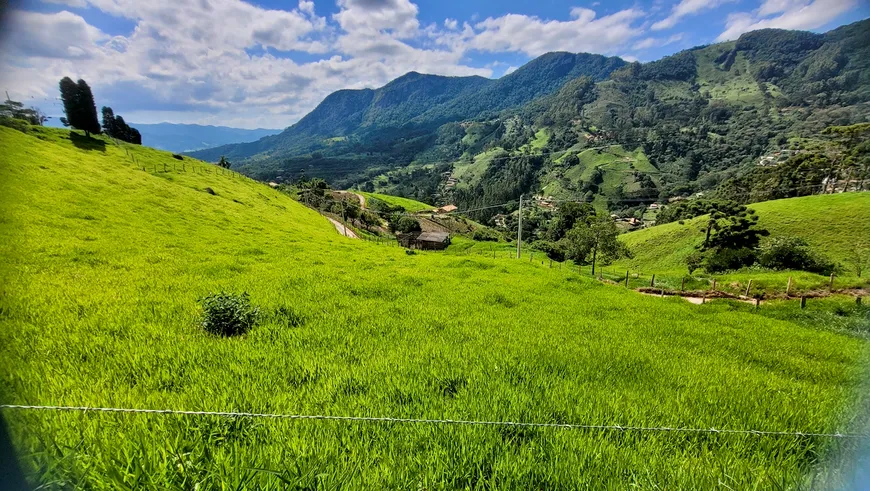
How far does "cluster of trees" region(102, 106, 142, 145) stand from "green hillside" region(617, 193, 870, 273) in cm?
8416

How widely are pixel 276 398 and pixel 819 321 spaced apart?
80.2ft

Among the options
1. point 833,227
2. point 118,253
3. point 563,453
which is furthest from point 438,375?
point 833,227

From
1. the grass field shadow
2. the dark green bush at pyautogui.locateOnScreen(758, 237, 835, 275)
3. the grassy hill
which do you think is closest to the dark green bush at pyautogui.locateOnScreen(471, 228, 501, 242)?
the dark green bush at pyautogui.locateOnScreen(758, 237, 835, 275)

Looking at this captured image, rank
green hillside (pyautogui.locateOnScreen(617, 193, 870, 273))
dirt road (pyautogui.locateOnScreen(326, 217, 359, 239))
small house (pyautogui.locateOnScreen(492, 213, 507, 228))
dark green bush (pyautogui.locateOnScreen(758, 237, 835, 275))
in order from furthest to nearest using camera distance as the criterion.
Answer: small house (pyautogui.locateOnScreen(492, 213, 507, 228)) < dirt road (pyautogui.locateOnScreen(326, 217, 359, 239)) < green hillside (pyautogui.locateOnScreen(617, 193, 870, 273)) < dark green bush (pyautogui.locateOnScreen(758, 237, 835, 275))

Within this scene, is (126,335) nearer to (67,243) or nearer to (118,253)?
(118,253)

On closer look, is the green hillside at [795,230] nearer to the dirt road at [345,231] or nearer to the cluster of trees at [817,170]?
the cluster of trees at [817,170]

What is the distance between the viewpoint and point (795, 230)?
4788cm

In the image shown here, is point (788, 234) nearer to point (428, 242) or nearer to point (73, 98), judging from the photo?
point (428, 242)

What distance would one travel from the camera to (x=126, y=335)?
18.4 feet

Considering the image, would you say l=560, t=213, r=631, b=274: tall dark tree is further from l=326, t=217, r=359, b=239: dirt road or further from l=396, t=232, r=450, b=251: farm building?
l=396, t=232, r=450, b=251: farm building

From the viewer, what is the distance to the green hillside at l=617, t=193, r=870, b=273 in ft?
141

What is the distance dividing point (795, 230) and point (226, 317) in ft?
225

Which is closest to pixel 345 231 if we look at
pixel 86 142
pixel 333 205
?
pixel 86 142

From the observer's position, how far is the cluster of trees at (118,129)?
50812 mm
